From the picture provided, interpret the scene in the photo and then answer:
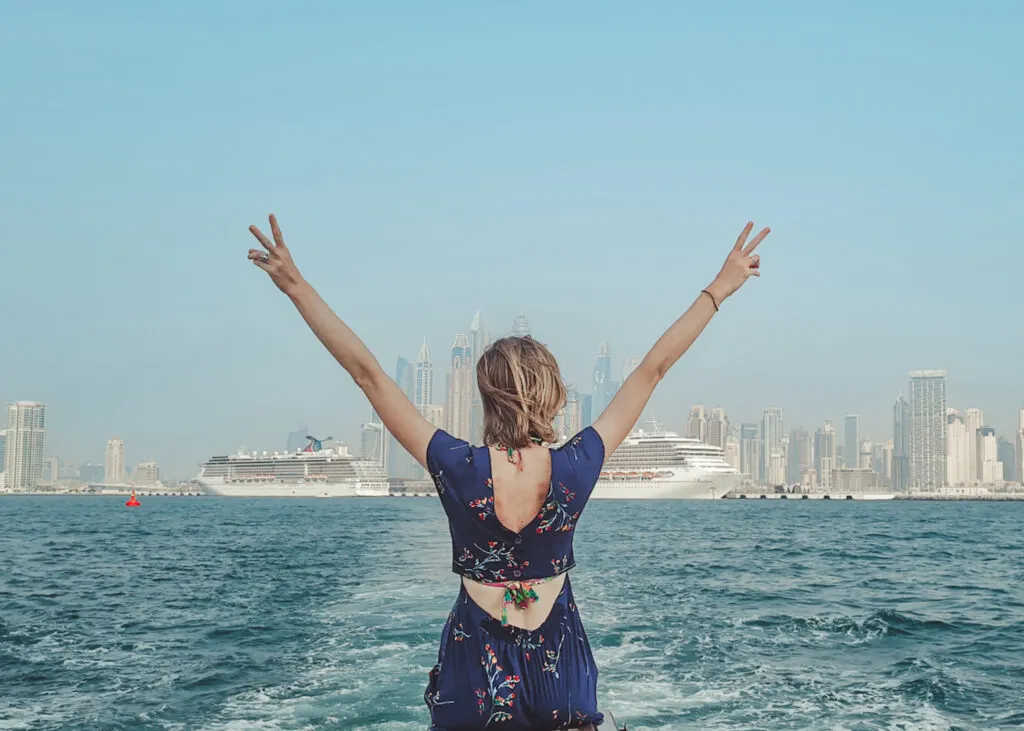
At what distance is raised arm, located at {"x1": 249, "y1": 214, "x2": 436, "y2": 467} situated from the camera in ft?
6.44

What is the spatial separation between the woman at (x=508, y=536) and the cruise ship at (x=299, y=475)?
123829 mm

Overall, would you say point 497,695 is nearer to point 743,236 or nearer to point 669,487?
point 743,236

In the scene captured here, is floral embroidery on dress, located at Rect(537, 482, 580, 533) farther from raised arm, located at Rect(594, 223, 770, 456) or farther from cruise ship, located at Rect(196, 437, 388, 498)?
cruise ship, located at Rect(196, 437, 388, 498)

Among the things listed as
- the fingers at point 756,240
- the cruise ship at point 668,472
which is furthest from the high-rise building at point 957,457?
the fingers at point 756,240

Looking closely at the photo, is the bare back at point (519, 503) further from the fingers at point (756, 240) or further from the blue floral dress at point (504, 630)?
the fingers at point (756, 240)

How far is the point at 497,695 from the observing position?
1.90 meters

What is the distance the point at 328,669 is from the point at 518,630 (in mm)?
9267

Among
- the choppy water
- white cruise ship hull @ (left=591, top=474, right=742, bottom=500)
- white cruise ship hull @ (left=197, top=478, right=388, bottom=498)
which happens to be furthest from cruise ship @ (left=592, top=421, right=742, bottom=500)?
the choppy water

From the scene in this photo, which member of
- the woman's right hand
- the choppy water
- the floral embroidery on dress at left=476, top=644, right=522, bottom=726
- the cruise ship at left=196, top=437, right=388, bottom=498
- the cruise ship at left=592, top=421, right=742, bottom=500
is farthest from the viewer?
the cruise ship at left=196, top=437, right=388, bottom=498

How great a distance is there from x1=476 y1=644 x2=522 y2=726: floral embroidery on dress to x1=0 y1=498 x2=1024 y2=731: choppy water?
21.5 feet

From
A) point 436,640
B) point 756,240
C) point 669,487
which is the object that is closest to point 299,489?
point 669,487

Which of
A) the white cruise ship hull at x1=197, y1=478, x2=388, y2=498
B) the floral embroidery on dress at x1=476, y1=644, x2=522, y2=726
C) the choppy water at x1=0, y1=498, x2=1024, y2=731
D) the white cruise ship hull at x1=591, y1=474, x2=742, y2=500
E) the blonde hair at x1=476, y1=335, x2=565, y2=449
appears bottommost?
the white cruise ship hull at x1=197, y1=478, x2=388, y2=498

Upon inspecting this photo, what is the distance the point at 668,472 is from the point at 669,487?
2.28 meters

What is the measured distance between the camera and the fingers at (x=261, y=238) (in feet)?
6.98
